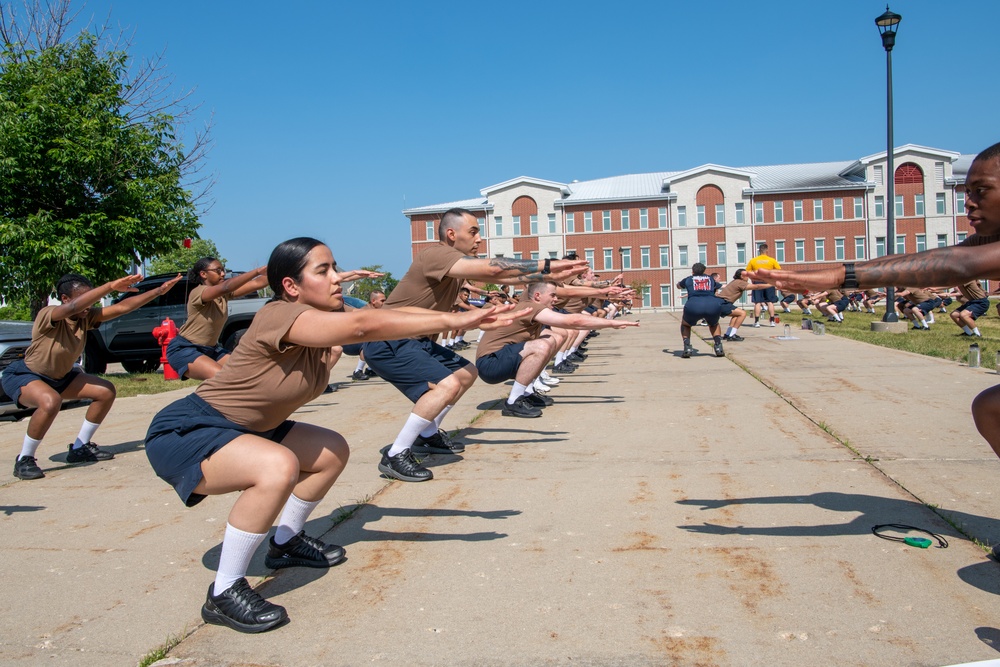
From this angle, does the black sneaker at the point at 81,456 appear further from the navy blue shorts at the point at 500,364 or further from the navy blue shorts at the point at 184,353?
the navy blue shorts at the point at 500,364

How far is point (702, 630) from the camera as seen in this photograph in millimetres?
3012

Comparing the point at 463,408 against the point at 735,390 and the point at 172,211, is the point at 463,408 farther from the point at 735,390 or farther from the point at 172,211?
the point at 172,211

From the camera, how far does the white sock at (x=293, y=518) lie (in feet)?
12.6

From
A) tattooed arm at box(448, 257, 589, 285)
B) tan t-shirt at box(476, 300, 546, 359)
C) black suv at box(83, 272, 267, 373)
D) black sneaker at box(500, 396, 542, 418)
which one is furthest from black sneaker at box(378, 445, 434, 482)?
black suv at box(83, 272, 267, 373)

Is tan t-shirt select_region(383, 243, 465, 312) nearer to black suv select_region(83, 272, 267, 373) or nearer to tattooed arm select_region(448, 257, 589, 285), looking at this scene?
tattooed arm select_region(448, 257, 589, 285)

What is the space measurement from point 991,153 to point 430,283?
3.55m

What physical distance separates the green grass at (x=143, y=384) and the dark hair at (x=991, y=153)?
11.6 metres

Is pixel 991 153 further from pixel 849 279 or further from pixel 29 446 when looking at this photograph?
pixel 29 446

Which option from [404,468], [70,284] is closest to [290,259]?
[404,468]

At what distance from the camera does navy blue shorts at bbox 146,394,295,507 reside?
339cm

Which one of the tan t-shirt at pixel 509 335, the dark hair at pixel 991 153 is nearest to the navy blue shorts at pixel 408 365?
the tan t-shirt at pixel 509 335

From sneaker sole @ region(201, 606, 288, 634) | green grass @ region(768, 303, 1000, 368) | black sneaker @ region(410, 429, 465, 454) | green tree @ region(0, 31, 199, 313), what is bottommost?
green grass @ region(768, 303, 1000, 368)

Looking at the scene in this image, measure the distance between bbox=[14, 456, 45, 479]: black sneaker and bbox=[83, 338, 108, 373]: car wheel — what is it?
10542 millimetres

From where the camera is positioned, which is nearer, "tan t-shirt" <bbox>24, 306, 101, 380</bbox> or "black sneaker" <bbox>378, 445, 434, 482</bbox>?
"black sneaker" <bbox>378, 445, 434, 482</bbox>
